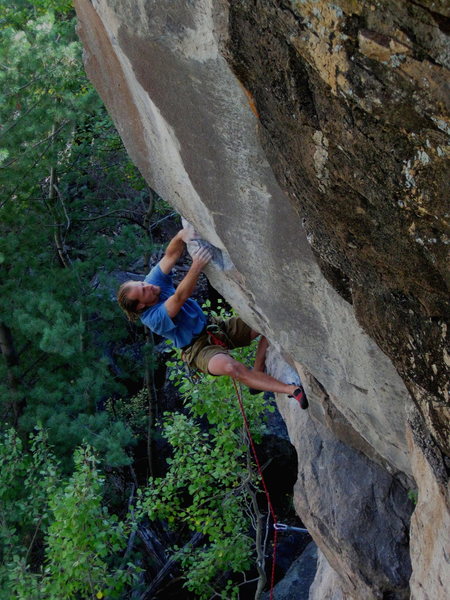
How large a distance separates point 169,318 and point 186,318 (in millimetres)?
437

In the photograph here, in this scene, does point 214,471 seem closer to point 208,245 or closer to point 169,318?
point 169,318

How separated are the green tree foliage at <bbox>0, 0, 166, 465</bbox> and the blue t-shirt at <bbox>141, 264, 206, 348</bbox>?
11.1 feet

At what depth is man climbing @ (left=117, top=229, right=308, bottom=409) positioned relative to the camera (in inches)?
215

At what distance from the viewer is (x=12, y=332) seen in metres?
11.5

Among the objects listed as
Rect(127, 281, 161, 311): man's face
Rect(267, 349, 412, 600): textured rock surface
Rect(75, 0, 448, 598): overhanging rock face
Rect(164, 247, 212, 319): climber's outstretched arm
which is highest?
Rect(75, 0, 448, 598): overhanging rock face

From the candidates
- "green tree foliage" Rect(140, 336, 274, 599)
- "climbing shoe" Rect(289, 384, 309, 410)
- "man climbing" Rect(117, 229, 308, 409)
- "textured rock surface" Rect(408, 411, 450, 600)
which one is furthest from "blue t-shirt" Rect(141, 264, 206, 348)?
"green tree foliage" Rect(140, 336, 274, 599)

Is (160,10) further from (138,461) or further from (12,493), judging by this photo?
(138,461)

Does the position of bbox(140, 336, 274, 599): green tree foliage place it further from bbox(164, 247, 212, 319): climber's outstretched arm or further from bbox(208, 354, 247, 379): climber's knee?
bbox(164, 247, 212, 319): climber's outstretched arm

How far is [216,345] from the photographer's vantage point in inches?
248

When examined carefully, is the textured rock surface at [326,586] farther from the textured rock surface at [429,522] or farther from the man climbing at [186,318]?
the textured rock surface at [429,522]

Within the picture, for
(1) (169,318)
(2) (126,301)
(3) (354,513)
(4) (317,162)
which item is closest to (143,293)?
(2) (126,301)

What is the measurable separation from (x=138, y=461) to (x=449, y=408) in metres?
11.3

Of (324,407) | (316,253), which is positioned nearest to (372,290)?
(316,253)

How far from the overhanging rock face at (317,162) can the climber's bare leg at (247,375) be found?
0.47 metres
